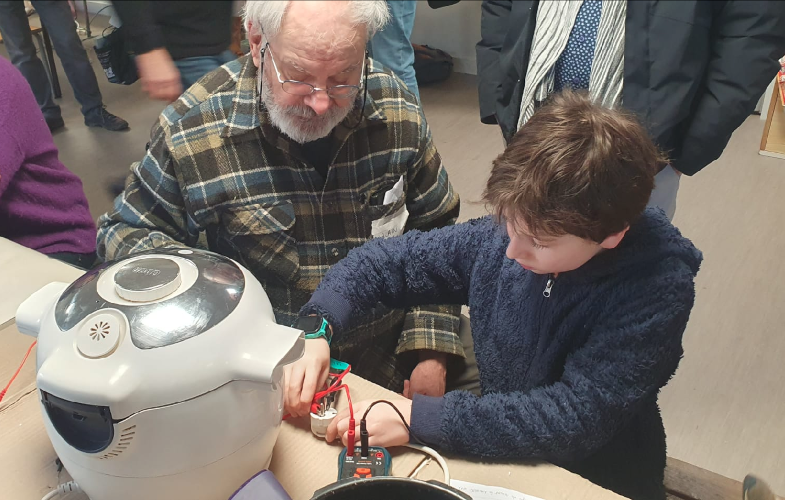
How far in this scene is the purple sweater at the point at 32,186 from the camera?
1327mm

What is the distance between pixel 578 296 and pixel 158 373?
1.69 ft

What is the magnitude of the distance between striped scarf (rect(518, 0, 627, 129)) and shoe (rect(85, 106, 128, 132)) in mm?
2404

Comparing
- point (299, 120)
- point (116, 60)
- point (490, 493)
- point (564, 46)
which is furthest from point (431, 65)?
point (490, 493)

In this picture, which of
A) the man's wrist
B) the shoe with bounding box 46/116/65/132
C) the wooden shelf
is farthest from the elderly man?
the shoe with bounding box 46/116/65/132

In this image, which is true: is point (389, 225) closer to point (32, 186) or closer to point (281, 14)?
point (281, 14)

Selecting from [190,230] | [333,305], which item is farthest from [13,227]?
[333,305]

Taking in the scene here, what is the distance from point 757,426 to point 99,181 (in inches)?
103

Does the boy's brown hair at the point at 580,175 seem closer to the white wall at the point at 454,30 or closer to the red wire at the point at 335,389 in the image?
the red wire at the point at 335,389

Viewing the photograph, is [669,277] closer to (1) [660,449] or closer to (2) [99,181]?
(1) [660,449]

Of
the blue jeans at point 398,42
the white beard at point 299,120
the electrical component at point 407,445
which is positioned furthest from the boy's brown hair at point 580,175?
the blue jeans at point 398,42

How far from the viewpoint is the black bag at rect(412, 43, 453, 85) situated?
3.62m

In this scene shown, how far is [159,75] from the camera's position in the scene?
1.07 meters

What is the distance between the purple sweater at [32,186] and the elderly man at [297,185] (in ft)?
1.14

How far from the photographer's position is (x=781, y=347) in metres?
1.95
